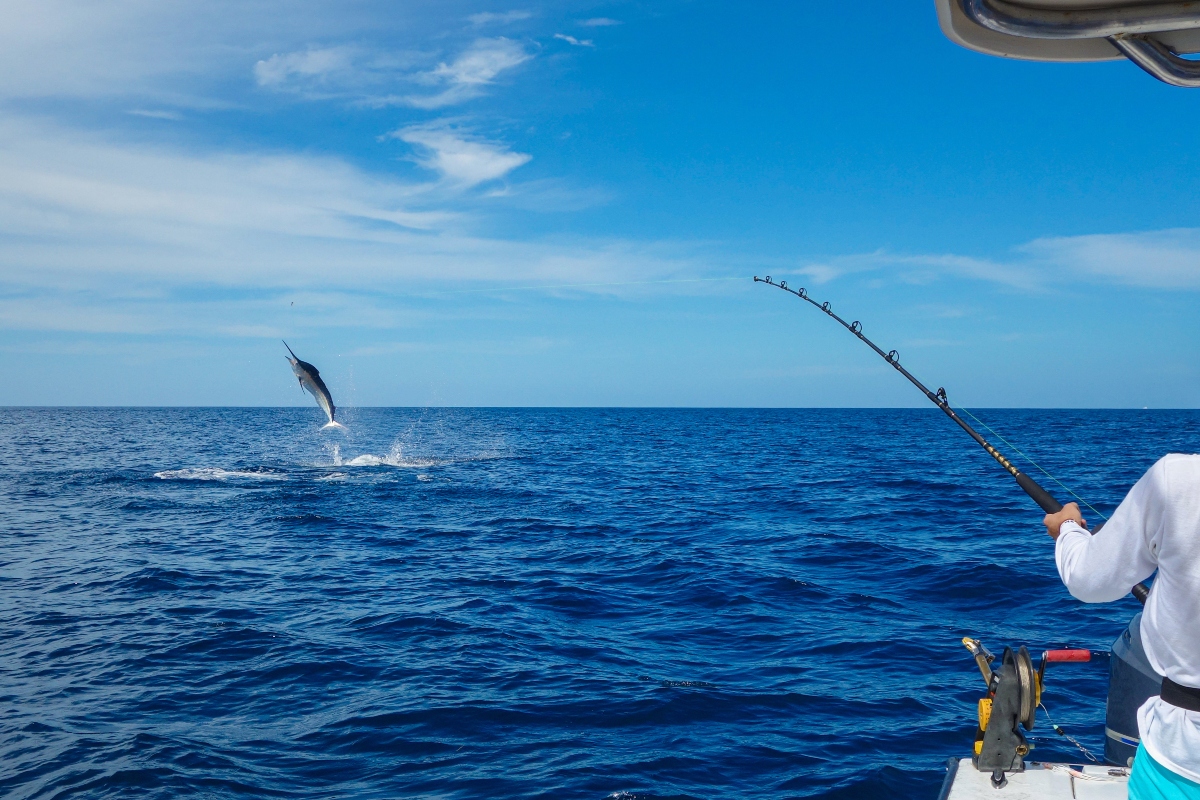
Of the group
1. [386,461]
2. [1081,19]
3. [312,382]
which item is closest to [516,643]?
[1081,19]

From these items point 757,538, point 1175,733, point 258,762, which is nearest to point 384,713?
point 258,762

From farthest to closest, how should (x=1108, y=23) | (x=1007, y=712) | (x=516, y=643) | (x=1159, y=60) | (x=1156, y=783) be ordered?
(x=516, y=643), (x=1007, y=712), (x=1159, y=60), (x=1108, y=23), (x=1156, y=783)

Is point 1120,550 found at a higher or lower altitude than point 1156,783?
higher

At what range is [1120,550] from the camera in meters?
2.41

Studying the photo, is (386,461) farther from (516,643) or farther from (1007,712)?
(1007,712)

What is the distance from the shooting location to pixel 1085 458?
1294 inches

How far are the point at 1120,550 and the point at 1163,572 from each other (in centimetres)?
13

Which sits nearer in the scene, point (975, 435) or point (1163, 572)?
point (1163, 572)

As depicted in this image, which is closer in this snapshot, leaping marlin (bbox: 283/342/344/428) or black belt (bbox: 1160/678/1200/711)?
black belt (bbox: 1160/678/1200/711)

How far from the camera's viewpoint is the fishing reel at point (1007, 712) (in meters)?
4.19

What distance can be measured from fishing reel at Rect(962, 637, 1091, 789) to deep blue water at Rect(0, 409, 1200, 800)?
6.40 ft

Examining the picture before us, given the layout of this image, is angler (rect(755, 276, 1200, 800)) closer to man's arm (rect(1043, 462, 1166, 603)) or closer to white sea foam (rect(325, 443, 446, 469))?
man's arm (rect(1043, 462, 1166, 603))

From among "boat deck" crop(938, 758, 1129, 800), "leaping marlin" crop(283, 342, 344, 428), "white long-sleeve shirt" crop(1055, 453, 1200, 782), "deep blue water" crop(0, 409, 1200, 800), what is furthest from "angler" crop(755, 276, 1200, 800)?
"leaping marlin" crop(283, 342, 344, 428)

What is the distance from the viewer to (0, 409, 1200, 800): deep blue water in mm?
6527
